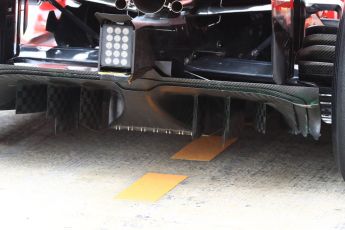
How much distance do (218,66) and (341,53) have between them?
27.7 inches

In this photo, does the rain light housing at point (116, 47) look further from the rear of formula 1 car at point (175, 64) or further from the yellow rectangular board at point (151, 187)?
the yellow rectangular board at point (151, 187)

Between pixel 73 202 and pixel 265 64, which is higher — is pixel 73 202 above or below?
below

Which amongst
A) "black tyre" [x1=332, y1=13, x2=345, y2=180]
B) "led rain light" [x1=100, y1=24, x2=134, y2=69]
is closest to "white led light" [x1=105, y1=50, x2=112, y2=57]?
"led rain light" [x1=100, y1=24, x2=134, y2=69]

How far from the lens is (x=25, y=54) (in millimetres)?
3912

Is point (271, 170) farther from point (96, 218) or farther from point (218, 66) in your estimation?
point (96, 218)

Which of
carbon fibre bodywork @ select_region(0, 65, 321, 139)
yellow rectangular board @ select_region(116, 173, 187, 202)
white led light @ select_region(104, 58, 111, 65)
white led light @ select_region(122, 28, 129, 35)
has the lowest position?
yellow rectangular board @ select_region(116, 173, 187, 202)

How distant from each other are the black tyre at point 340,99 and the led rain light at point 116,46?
3.16ft

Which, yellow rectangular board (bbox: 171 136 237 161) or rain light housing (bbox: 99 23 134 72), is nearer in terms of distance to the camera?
rain light housing (bbox: 99 23 134 72)

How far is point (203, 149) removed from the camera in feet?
Result: 15.7

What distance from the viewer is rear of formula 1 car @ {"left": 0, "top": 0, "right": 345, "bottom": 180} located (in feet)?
11.2

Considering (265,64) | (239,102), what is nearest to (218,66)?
(265,64)

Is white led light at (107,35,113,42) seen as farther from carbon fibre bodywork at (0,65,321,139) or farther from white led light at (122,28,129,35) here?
carbon fibre bodywork at (0,65,321,139)

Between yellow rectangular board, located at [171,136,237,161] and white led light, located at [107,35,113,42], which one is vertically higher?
white led light, located at [107,35,113,42]

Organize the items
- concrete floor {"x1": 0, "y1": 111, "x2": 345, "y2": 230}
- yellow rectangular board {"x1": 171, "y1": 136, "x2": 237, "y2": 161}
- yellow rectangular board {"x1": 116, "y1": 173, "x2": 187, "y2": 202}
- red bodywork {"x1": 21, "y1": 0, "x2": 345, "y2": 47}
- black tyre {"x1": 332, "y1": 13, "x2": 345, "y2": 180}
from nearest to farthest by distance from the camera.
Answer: black tyre {"x1": 332, "y1": 13, "x2": 345, "y2": 180}, concrete floor {"x1": 0, "y1": 111, "x2": 345, "y2": 230}, yellow rectangular board {"x1": 116, "y1": 173, "x2": 187, "y2": 202}, red bodywork {"x1": 21, "y1": 0, "x2": 345, "y2": 47}, yellow rectangular board {"x1": 171, "y1": 136, "x2": 237, "y2": 161}
